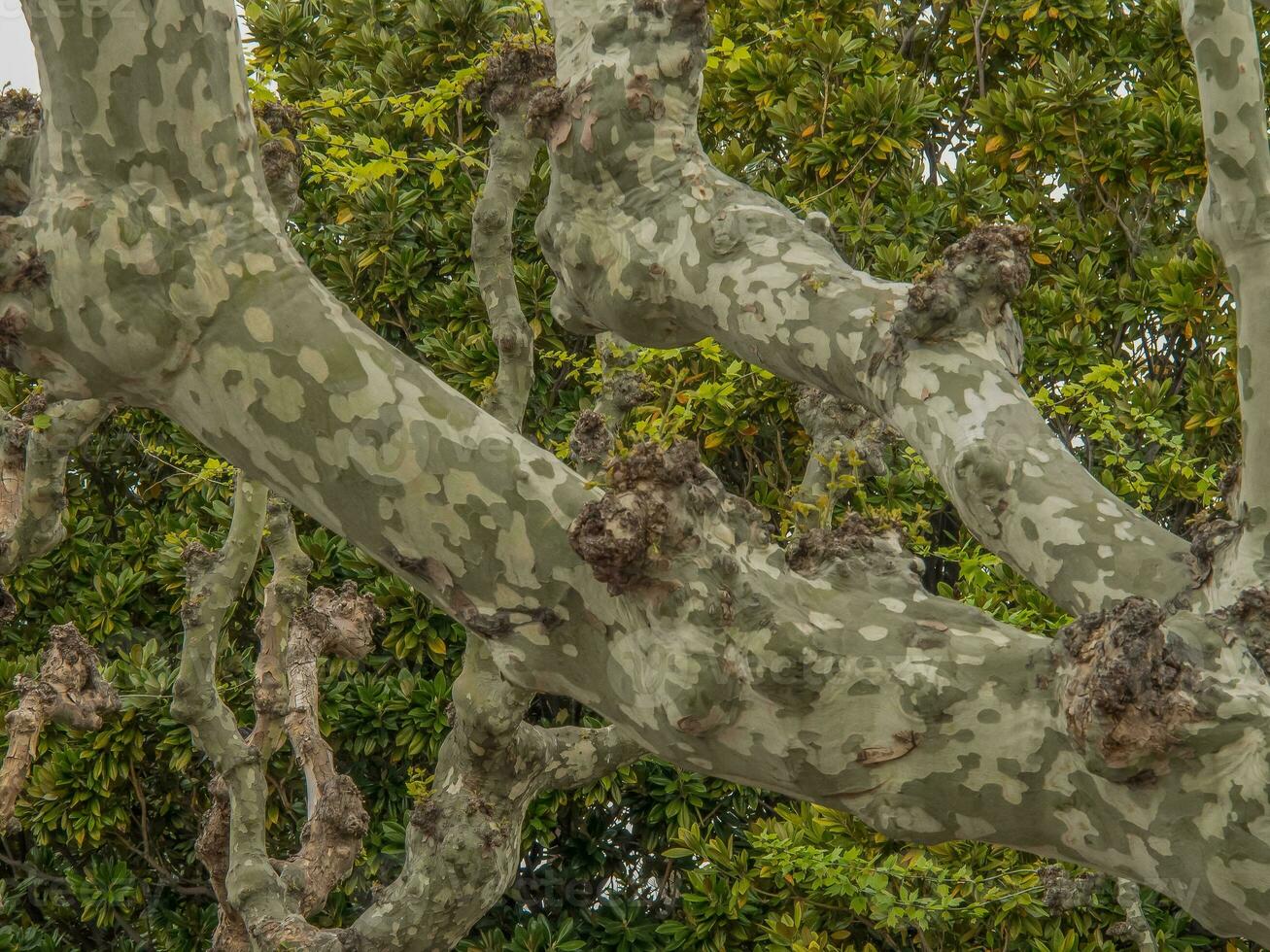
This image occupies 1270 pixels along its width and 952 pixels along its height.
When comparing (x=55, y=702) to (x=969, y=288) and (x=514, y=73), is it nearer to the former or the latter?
(x=514, y=73)

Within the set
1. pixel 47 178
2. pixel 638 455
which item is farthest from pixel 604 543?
pixel 47 178

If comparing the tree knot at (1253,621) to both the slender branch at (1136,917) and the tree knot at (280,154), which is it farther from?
the slender branch at (1136,917)

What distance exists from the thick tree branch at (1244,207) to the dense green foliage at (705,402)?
11.6ft

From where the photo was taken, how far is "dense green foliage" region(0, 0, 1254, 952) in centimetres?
668

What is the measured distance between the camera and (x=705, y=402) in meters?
6.99

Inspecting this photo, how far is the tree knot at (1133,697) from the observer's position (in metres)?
1.86

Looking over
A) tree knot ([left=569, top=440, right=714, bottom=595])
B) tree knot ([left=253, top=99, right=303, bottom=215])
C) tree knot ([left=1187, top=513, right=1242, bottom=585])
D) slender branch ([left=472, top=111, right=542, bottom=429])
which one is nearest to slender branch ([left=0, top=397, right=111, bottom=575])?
tree knot ([left=253, top=99, right=303, bottom=215])

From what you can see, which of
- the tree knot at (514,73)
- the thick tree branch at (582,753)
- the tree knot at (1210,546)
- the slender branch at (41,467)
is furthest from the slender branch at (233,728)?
the tree knot at (1210,546)

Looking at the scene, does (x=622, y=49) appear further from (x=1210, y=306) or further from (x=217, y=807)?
(x=1210, y=306)

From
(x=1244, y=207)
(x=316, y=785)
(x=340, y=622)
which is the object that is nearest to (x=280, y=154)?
(x=340, y=622)

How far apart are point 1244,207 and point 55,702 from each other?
11.3 feet

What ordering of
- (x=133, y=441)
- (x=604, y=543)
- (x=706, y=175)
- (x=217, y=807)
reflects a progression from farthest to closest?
(x=133, y=441) → (x=217, y=807) → (x=706, y=175) → (x=604, y=543)

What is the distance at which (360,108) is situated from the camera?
7.48 meters

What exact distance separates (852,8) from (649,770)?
4.09 metres
